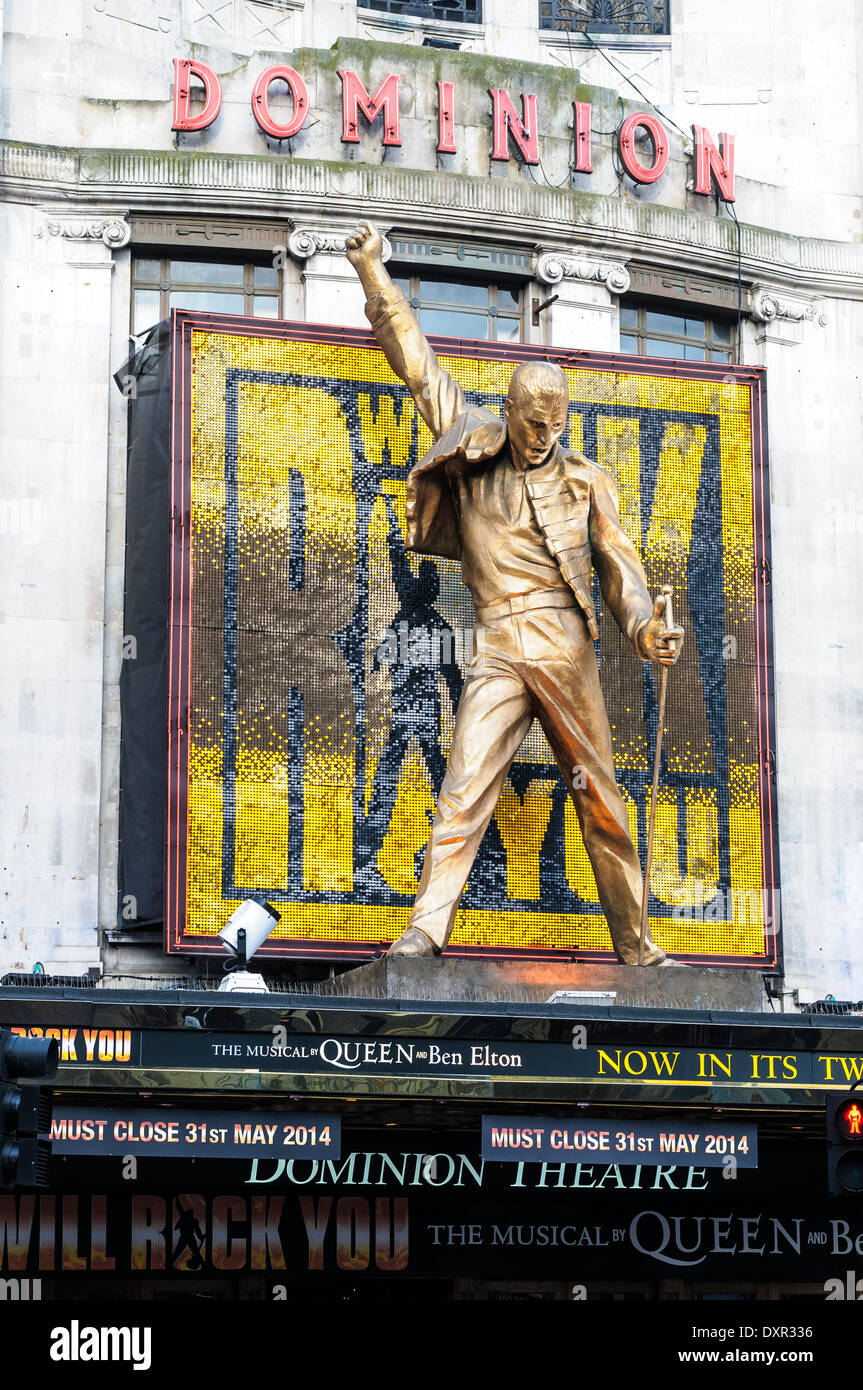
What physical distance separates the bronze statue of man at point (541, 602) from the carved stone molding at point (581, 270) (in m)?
4.32

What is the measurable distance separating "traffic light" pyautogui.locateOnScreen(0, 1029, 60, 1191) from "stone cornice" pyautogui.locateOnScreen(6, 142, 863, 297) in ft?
42.2

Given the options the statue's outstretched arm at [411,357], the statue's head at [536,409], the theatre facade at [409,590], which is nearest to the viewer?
the theatre facade at [409,590]

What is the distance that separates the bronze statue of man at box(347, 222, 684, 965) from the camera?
71.3 feet

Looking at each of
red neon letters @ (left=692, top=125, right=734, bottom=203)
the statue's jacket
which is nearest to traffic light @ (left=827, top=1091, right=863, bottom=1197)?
the statue's jacket

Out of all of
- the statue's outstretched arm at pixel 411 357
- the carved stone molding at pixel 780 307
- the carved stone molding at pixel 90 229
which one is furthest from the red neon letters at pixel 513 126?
the carved stone molding at pixel 90 229

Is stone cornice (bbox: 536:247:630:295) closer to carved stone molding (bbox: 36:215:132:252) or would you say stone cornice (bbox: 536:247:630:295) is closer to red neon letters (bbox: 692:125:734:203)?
red neon letters (bbox: 692:125:734:203)

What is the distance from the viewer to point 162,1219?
21.3 metres

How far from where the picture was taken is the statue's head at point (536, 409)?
851 inches

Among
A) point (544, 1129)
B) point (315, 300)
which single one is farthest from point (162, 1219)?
point (315, 300)

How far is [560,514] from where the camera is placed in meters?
22.2

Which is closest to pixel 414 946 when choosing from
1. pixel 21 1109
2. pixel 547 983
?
pixel 547 983

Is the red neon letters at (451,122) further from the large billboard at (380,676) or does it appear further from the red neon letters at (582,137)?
the large billboard at (380,676)
